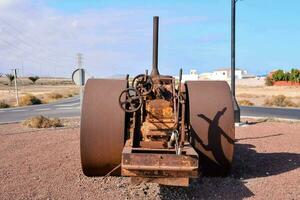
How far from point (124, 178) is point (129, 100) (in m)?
1.43

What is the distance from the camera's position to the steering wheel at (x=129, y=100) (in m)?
7.95

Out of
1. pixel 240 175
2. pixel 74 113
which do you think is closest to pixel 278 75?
pixel 74 113

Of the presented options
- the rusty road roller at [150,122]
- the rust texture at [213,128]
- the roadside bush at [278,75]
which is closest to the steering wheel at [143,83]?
the rusty road roller at [150,122]

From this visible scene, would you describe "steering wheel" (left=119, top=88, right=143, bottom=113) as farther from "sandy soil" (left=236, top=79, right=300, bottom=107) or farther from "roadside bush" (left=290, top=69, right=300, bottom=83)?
"roadside bush" (left=290, top=69, right=300, bottom=83)

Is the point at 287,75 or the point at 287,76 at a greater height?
the point at 287,75

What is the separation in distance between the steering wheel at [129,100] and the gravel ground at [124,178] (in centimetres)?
126

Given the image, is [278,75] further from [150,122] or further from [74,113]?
[150,122]

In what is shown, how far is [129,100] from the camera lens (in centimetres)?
807

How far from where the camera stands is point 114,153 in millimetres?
7918

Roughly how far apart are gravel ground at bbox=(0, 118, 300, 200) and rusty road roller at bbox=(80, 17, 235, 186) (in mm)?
400

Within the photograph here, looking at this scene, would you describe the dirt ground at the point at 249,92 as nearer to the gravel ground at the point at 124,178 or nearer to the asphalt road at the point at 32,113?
the asphalt road at the point at 32,113

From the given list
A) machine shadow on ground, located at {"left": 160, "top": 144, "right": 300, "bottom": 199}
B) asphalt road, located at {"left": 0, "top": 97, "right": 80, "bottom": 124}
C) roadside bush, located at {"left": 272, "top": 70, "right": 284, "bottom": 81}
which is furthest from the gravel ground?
roadside bush, located at {"left": 272, "top": 70, "right": 284, "bottom": 81}

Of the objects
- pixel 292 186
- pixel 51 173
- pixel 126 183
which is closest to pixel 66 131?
pixel 51 173

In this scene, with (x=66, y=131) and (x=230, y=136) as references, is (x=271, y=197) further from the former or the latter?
(x=66, y=131)
